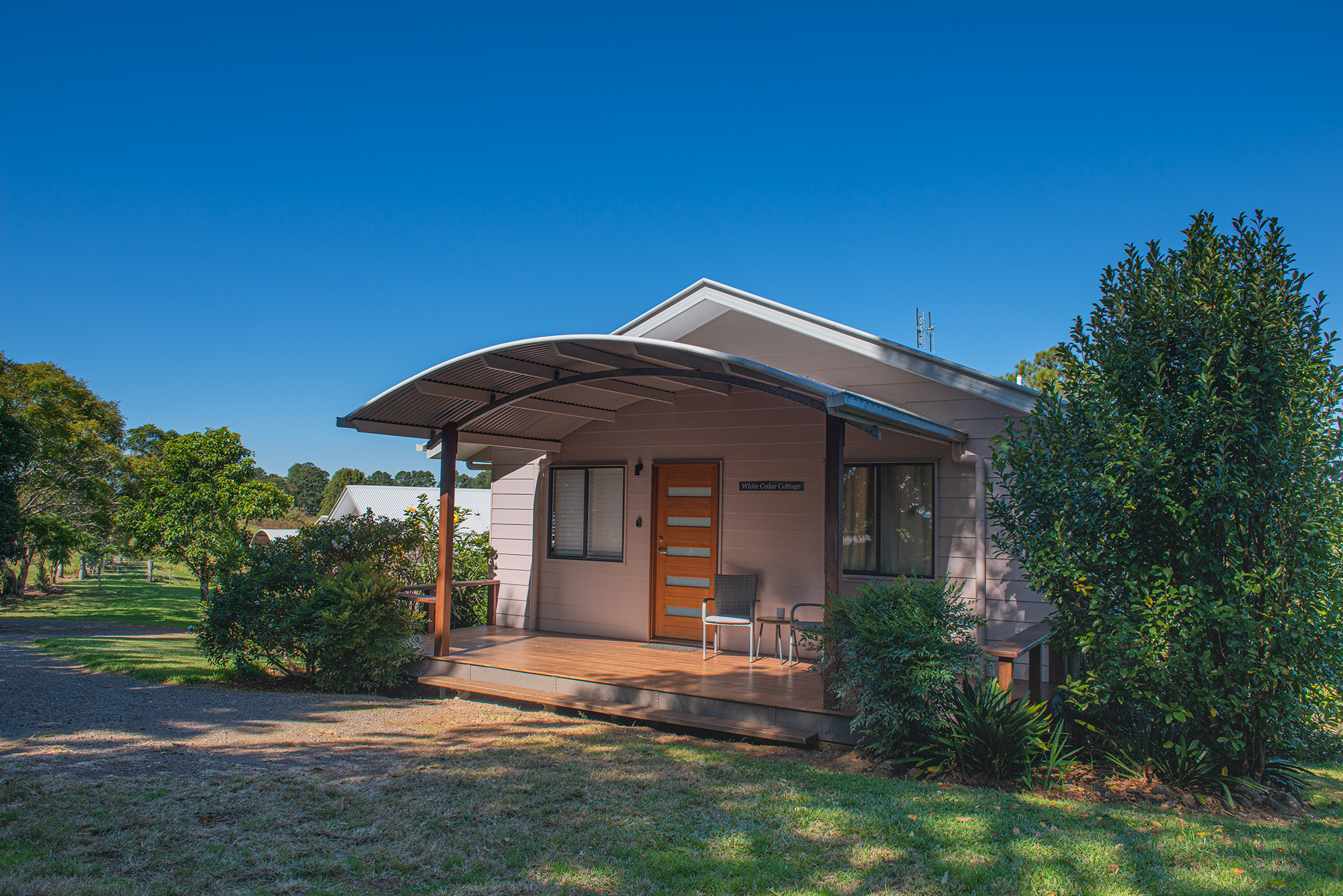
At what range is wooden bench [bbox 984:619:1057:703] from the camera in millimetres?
5148

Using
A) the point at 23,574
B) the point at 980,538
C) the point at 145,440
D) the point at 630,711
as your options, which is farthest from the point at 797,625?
the point at 145,440

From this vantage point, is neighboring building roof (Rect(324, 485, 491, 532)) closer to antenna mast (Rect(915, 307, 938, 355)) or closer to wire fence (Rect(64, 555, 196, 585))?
wire fence (Rect(64, 555, 196, 585))

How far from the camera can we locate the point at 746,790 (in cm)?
472

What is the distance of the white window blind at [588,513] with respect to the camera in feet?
31.8

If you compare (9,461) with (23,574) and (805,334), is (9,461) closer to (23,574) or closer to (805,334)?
(23,574)

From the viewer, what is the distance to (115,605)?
2070 cm

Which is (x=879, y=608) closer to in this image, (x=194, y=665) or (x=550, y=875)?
(x=550, y=875)

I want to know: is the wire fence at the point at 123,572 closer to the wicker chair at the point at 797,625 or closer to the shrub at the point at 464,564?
the shrub at the point at 464,564

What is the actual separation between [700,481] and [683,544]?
2.45 ft

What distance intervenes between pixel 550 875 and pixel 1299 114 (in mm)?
12915

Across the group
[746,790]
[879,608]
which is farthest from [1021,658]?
[746,790]

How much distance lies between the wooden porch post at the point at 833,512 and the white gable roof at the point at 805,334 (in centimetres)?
171

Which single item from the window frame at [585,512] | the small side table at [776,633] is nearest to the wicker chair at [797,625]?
the small side table at [776,633]

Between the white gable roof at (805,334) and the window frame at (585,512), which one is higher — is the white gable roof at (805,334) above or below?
above
